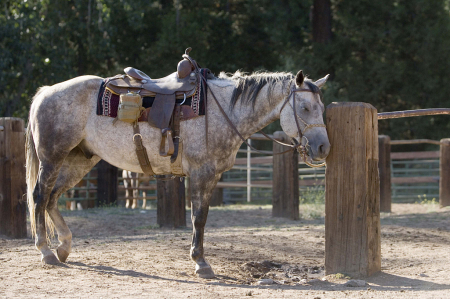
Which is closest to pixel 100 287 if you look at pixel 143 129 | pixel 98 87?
pixel 143 129

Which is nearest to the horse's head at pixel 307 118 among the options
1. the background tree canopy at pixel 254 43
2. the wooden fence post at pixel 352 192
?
the wooden fence post at pixel 352 192

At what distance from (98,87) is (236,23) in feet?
49.4

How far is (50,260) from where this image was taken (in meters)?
4.77

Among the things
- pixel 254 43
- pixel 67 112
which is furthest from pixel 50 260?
pixel 254 43

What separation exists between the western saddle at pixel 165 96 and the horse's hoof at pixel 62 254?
1.07m

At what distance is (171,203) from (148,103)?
2.83 meters

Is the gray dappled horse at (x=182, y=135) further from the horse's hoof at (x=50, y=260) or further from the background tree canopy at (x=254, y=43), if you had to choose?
the background tree canopy at (x=254, y=43)

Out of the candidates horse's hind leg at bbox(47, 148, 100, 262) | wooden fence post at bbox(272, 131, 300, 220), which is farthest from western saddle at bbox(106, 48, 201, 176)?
wooden fence post at bbox(272, 131, 300, 220)

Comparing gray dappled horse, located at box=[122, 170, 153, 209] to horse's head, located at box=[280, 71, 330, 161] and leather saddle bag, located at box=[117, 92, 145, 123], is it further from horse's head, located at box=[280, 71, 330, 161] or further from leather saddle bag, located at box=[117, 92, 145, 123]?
horse's head, located at box=[280, 71, 330, 161]

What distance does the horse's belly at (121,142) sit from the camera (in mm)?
4645

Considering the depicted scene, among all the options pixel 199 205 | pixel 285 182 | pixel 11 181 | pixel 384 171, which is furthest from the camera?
pixel 384 171

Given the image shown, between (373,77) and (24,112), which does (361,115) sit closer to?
(24,112)

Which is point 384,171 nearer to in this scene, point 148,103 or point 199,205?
point 199,205

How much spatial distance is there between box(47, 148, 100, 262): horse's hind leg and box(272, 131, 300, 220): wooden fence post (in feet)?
11.9
